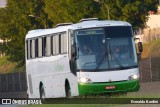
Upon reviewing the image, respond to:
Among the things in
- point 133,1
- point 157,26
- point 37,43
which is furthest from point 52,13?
point 37,43

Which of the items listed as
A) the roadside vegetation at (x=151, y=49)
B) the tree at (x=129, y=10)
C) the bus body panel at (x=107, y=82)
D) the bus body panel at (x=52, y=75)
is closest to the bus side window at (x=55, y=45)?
the bus body panel at (x=52, y=75)

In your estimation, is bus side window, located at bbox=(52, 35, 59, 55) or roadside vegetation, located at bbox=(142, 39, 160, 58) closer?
bus side window, located at bbox=(52, 35, 59, 55)

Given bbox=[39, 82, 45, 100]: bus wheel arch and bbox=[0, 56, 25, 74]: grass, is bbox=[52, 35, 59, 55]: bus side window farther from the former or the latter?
bbox=[0, 56, 25, 74]: grass

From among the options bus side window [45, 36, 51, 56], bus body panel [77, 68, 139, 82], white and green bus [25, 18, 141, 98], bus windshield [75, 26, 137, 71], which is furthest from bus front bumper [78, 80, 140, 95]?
bus side window [45, 36, 51, 56]

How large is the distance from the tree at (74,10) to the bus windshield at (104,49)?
143 feet

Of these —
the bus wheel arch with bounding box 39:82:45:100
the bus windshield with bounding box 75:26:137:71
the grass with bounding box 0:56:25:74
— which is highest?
the grass with bounding box 0:56:25:74

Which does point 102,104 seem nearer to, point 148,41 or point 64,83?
point 64,83

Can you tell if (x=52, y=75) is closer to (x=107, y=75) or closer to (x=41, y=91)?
(x=41, y=91)

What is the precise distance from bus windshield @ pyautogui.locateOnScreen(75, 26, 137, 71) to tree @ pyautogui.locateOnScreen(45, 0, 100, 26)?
43542 millimetres

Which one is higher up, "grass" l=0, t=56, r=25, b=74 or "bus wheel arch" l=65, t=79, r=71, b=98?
"grass" l=0, t=56, r=25, b=74

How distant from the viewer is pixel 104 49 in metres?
33.5

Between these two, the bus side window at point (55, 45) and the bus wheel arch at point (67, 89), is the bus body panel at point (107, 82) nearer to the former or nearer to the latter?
the bus wheel arch at point (67, 89)

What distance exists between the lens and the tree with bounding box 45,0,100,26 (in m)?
77.8

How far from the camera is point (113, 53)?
33.4 m
